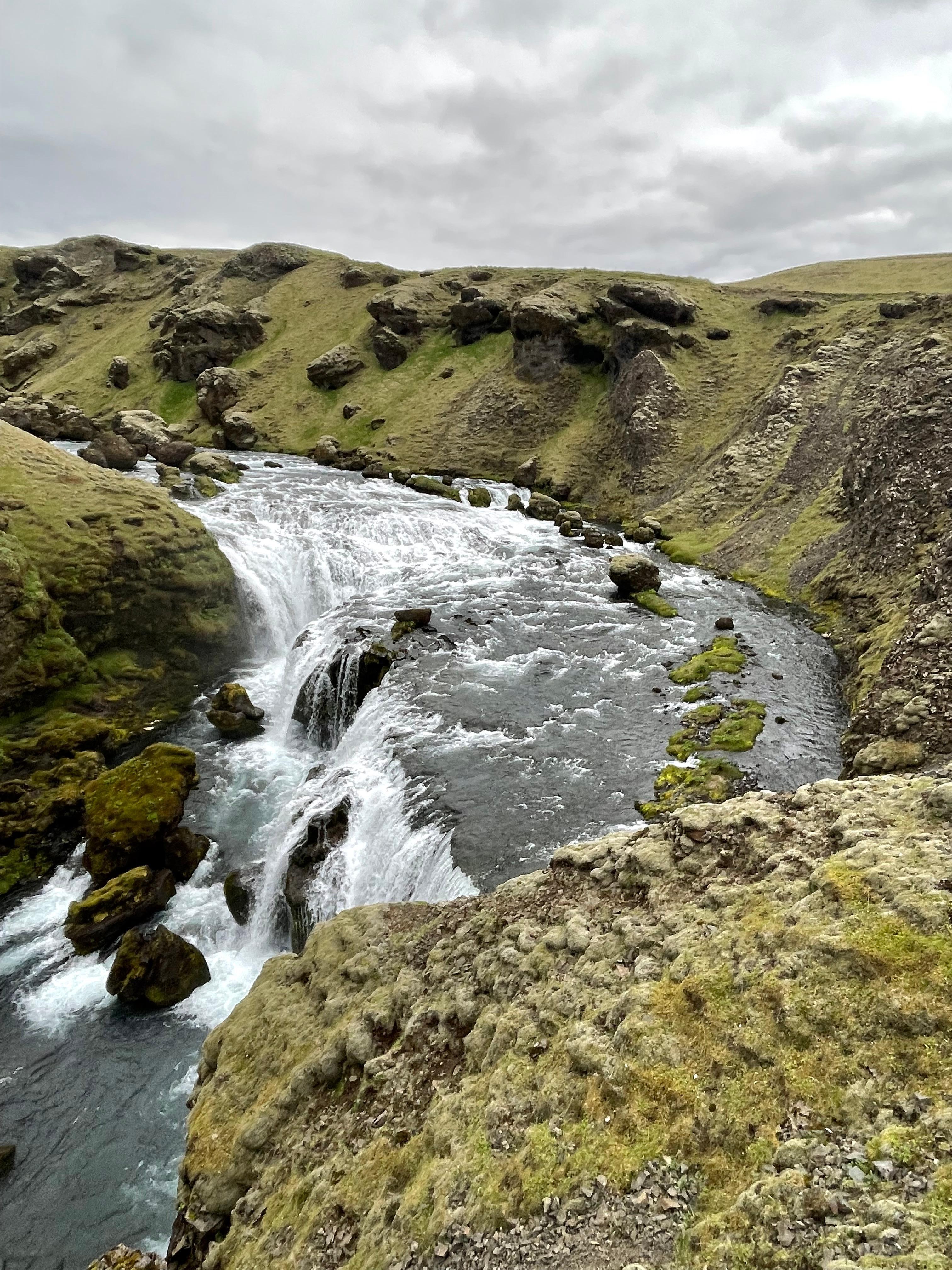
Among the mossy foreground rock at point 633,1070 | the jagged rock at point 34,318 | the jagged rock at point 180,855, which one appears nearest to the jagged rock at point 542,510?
the jagged rock at point 180,855

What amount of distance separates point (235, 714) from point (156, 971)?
12.6m

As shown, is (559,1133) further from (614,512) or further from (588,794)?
(614,512)

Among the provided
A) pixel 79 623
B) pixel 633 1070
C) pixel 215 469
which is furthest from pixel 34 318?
pixel 633 1070

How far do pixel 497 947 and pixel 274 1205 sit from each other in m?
4.00

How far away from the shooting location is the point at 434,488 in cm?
5981

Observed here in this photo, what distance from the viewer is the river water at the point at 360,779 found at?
Result: 14.3 meters

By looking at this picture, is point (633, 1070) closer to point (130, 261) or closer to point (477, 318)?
point (477, 318)

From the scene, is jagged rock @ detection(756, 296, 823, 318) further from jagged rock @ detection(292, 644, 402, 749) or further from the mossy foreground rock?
the mossy foreground rock

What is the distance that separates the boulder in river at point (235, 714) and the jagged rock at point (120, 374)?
88.5 meters

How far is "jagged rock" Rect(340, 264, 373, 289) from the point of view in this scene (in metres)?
105

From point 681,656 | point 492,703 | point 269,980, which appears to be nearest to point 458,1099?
point 269,980

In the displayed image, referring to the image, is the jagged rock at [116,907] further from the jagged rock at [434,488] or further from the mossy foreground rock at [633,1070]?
the jagged rock at [434,488]

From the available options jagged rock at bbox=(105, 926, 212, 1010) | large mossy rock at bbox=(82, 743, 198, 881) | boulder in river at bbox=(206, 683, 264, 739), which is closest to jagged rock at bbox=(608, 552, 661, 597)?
boulder in river at bbox=(206, 683, 264, 739)

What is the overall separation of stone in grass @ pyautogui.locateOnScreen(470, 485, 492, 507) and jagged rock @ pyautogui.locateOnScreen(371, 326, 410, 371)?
129ft
